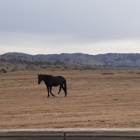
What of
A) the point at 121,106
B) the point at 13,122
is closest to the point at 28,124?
the point at 13,122

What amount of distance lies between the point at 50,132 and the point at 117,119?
6636mm

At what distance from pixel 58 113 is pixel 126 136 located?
31.0 feet

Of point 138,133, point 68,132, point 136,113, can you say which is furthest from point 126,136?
point 136,113

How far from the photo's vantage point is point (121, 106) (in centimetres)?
2042

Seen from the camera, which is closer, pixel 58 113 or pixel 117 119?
pixel 117 119

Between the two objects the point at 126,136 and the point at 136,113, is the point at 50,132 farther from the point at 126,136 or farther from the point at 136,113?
the point at 136,113

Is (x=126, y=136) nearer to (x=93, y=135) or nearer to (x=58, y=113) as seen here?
(x=93, y=135)

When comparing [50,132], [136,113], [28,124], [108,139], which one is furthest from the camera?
[136,113]

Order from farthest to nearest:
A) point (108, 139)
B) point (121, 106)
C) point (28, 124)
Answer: point (121, 106) < point (28, 124) < point (108, 139)

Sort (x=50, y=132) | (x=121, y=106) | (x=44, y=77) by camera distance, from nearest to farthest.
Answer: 1. (x=50, y=132)
2. (x=121, y=106)
3. (x=44, y=77)

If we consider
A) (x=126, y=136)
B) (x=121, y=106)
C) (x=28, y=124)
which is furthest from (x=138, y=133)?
(x=121, y=106)

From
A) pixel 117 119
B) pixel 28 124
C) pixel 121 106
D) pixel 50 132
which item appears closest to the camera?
pixel 50 132

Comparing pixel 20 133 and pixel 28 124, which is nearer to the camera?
pixel 20 133

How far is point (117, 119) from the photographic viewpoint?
15148 mm
